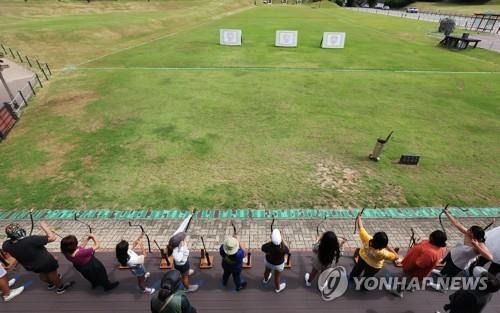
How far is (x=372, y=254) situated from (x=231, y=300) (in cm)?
277

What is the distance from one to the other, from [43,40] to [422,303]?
3463 centimetres

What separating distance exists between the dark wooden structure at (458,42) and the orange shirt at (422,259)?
3119 centimetres

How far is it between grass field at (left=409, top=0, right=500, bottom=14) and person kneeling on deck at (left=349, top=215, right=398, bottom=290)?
84418mm

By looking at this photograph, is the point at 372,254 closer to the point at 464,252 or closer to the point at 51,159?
the point at 464,252

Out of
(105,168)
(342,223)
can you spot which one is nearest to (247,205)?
(342,223)

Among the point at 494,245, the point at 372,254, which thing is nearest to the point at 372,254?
the point at 372,254

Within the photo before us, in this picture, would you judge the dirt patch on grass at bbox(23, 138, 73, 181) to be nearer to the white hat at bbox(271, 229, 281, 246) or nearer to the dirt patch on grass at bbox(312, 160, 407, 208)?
the white hat at bbox(271, 229, 281, 246)

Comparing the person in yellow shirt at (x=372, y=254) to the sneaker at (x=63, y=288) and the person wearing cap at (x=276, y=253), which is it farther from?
the sneaker at (x=63, y=288)

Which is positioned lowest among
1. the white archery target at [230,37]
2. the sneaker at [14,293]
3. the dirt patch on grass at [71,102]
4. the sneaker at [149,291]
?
the sneaker at [14,293]

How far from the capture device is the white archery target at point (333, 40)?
26.4 meters

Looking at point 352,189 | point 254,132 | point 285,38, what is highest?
point 285,38

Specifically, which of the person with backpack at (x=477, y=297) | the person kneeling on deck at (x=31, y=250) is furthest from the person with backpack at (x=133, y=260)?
the person with backpack at (x=477, y=297)

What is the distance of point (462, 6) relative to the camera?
7456 cm

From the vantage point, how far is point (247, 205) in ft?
25.6
